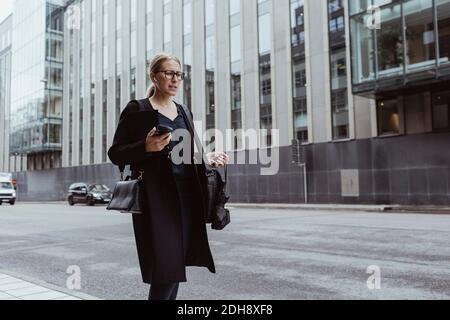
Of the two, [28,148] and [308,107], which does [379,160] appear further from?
[28,148]

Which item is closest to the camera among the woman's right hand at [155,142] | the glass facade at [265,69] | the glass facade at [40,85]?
the woman's right hand at [155,142]

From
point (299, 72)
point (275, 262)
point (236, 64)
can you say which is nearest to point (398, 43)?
point (299, 72)

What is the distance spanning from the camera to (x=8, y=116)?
5738 cm

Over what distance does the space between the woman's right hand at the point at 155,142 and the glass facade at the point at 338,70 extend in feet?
72.9

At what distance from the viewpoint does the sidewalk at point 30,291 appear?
4461 mm

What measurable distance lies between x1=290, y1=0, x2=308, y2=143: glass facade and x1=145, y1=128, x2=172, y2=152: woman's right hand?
23.5 meters

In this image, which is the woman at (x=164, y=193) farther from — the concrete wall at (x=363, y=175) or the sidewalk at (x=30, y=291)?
the concrete wall at (x=363, y=175)

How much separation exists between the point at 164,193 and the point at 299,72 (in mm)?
24378

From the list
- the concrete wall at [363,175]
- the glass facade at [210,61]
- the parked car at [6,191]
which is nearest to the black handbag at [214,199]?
the concrete wall at [363,175]

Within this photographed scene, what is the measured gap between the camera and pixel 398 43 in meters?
19.8

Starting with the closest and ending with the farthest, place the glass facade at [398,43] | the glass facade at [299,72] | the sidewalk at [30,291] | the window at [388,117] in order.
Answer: the sidewalk at [30,291]
the glass facade at [398,43]
the window at [388,117]
the glass facade at [299,72]

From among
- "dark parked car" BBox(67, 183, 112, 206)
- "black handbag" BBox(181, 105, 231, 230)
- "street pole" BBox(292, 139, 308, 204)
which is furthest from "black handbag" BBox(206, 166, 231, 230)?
"dark parked car" BBox(67, 183, 112, 206)

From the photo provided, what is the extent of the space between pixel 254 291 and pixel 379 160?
59.9 feet

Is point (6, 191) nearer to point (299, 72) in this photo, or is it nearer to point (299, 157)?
point (299, 157)
